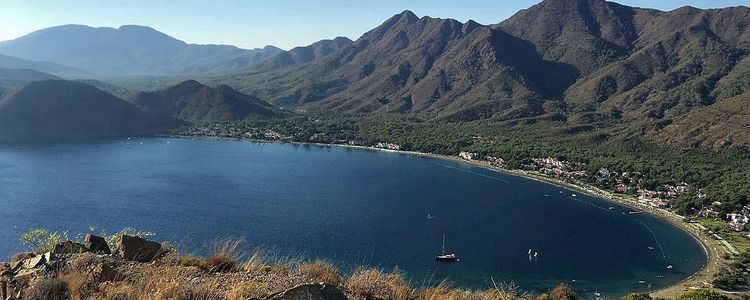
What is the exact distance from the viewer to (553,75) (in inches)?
5177

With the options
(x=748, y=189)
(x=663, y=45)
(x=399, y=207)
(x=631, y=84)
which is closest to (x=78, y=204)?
(x=399, y=207)

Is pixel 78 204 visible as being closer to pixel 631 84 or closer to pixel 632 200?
pixel 632 200

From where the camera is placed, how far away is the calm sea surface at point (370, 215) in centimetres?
3347

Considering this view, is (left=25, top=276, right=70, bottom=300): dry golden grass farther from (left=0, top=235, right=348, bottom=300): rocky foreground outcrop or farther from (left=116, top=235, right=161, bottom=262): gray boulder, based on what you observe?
(left=116, top=235, right=161, bottom=262): gray boulder

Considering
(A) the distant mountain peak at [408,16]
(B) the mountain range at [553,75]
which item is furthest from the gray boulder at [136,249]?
(A) the distant mountain peak at [408,16]

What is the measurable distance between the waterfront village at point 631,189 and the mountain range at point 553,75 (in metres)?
14.4

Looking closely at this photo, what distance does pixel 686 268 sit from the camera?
3325 cm

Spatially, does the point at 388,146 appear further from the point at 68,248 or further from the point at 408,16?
the point at 408,16

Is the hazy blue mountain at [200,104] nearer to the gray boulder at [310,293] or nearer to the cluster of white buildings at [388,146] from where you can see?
the cluster of white buildings at [388,146]

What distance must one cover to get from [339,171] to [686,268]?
38748 millimetres

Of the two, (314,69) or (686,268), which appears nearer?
(686,268)

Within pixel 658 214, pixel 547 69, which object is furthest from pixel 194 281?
pixel 547 69

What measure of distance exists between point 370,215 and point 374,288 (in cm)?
3863

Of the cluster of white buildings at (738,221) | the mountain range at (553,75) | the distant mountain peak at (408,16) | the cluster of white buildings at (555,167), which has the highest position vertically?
the distant mountain peak at (408,16)
